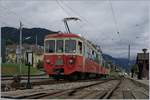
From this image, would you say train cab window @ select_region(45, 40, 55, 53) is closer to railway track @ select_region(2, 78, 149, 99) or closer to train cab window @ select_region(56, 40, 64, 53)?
train cab window @ select_region(56, 40, 64, 53)

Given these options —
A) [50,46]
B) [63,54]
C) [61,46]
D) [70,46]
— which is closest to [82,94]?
[63,54]

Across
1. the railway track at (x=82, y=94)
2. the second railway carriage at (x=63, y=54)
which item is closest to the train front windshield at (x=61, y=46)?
the second railway carriage at (x=63, y=54)

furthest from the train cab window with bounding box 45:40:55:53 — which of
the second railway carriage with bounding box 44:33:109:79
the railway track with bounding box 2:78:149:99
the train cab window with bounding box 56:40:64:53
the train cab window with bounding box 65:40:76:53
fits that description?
the railway track with bounding box 2:78:149:99

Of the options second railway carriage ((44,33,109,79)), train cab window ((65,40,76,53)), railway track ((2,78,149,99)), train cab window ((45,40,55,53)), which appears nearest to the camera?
railway track ((2,78,149,99))

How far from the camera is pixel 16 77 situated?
56.6 ft

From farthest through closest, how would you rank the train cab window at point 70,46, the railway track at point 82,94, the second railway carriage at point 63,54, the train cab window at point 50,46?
the train cab window at point 50,46 < the train cab window at point 70,46 < the second railway carriage at point 63,54 < the railway track at point 82,94

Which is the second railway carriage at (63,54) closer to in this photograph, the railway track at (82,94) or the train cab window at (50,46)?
the train cab window at (50,46)

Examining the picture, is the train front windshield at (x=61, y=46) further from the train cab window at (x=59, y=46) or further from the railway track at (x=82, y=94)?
the railway track at (x=82, y=94)

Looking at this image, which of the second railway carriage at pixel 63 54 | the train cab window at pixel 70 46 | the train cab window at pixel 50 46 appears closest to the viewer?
the second railway carriage at pixel 63 54

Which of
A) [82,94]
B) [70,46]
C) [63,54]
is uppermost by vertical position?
[70,46]

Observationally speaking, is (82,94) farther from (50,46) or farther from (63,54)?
(50,46)

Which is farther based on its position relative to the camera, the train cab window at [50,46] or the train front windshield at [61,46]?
the train cab window at [50,46]

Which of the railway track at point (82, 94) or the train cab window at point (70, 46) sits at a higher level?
the train cab window at point (70, 46)

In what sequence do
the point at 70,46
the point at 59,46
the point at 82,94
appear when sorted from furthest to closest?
the point at 59,46
the point at 70,46
the point at 82,94
